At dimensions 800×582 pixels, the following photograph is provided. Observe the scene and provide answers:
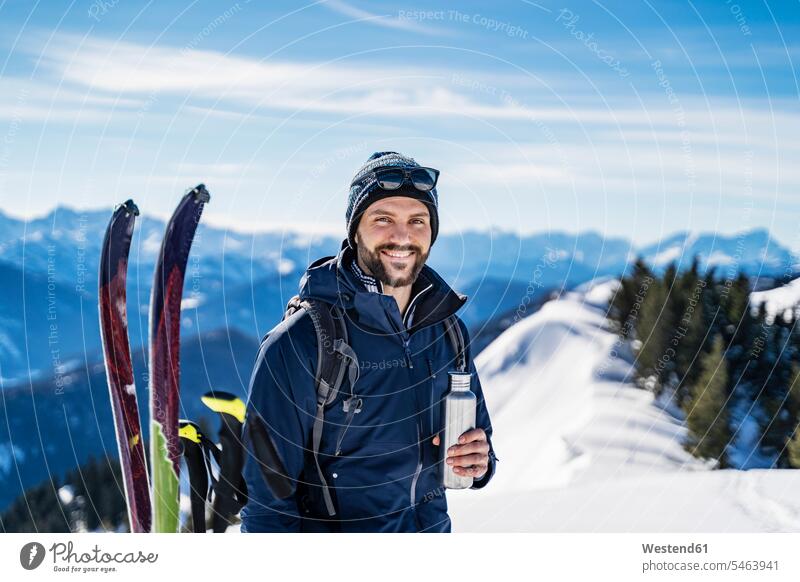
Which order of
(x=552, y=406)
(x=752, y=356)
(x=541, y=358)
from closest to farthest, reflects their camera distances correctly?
1. (x=752, y=356)
2. (x=552, y=406)
3. (x=541, y=358)

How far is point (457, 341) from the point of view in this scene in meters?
2.55

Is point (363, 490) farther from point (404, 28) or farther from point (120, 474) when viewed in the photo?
point (404, 28)

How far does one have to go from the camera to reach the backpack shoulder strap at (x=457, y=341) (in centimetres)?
255

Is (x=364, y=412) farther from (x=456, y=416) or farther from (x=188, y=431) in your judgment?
(x=188, y=431)

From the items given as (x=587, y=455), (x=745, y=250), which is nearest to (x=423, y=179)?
(x=745, y=250)

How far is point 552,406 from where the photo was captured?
9055mm

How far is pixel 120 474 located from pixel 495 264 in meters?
2.21

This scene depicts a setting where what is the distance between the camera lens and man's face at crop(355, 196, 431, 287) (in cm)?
250

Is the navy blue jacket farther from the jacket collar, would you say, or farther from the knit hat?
the knit hat

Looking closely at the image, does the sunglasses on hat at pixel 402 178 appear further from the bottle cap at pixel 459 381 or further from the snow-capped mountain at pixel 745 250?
the snow-capped mountain at pixel 745 250

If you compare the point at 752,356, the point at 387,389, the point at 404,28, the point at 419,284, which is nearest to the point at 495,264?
the point at 404,28

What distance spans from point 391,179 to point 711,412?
4716 millimetres
